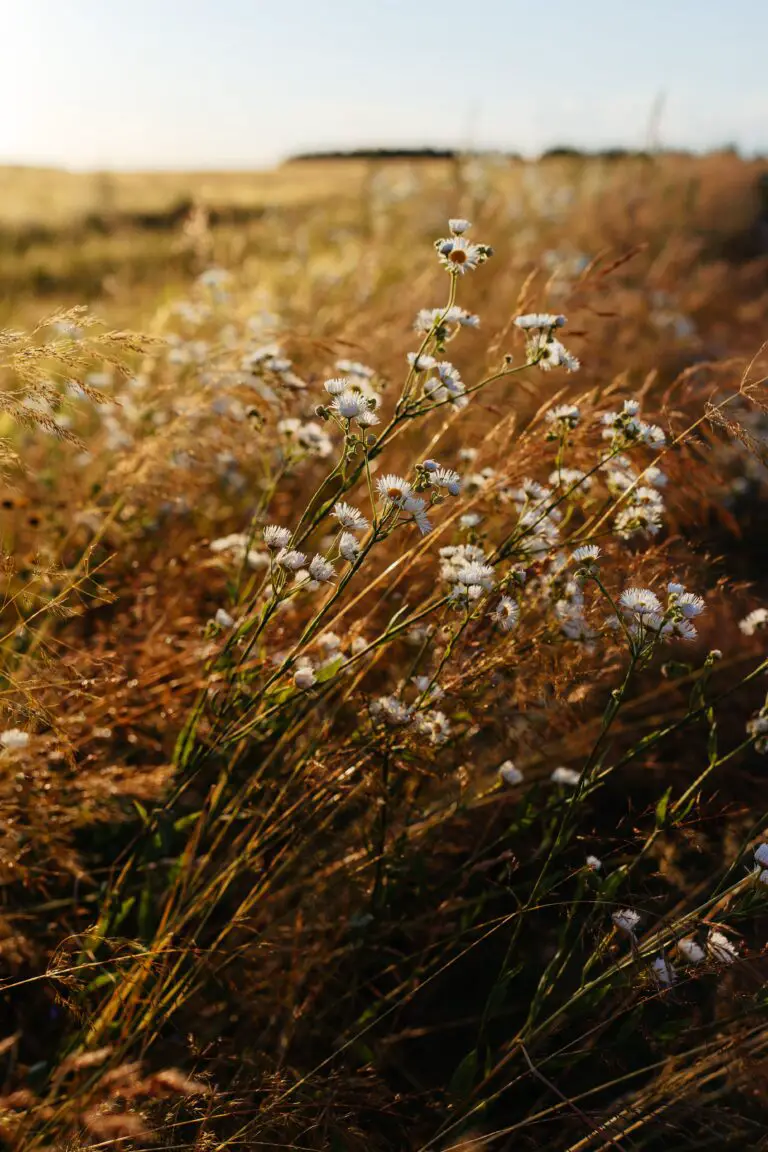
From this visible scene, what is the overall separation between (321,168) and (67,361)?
106 feet

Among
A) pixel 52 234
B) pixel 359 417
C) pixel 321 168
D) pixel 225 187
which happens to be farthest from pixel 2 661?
pixel 321 168

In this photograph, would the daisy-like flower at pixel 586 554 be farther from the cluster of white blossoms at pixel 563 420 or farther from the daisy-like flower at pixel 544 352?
the daisy-like flower at pixel 544 352

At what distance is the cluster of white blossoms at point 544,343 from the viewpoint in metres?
1.81

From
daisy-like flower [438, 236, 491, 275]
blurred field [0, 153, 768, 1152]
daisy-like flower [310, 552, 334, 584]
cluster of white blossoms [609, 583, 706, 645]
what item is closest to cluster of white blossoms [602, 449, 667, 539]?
blurred field [0, 153, 768, 1152]

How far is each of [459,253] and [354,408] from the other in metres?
0.38

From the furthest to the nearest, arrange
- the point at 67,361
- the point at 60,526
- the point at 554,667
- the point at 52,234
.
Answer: the point at 52,234
the point at 60,526
the point at 554,667
the point at 67,361

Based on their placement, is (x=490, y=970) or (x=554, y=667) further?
(x=490, y=970)

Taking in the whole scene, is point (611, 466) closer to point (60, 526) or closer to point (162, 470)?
point (162, 470)

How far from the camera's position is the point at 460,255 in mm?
1754

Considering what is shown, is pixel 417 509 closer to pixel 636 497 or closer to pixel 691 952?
pixel 636 497

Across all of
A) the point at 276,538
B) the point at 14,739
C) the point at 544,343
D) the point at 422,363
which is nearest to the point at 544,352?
the point at 544,343

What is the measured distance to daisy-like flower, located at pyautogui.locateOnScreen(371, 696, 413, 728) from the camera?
1.83 metres

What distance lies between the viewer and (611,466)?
217cm

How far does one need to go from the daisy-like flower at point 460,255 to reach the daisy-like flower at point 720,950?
3.92 ft
